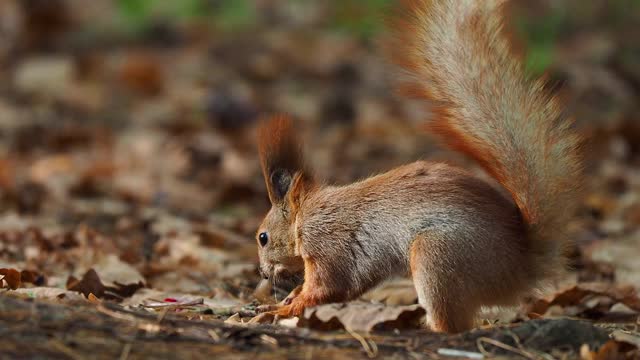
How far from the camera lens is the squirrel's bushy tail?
137 inches

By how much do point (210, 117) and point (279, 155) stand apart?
5.68 m

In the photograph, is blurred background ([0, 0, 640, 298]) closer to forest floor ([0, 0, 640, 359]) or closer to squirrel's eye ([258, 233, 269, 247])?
forest floor ([0, 0, 640, 359])

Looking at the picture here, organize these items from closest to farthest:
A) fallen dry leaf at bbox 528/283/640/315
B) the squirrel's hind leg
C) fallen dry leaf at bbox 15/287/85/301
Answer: the squirrel's hind leg → fallen dry leaf at bbox 15/287/85/301 → fallen dry leaf at bbox 528/283/640/315

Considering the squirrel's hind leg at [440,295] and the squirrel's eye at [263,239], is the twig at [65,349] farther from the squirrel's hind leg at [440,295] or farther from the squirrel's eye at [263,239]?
the squirrel's eye at [263,239]

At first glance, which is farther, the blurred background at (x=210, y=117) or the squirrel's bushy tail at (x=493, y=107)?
the blurred background at (x=210, y=117)

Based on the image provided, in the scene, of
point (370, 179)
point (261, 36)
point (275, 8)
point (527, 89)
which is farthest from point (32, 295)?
point (275, 8)

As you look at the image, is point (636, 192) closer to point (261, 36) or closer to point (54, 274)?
point (54, 274)

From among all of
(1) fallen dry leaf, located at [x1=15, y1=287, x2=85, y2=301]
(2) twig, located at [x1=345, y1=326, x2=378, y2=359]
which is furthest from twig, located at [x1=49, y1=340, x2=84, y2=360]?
(2) twig, located at [x1=345, y1=326, x2=378, y2=359]

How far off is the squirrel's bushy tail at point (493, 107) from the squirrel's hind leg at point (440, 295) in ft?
1.11

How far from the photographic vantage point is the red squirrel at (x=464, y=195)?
11.1 feet

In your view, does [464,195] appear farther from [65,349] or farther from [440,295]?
[65,349]

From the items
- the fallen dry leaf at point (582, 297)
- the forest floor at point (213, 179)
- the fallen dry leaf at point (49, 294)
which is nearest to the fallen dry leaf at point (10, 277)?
the forest floor at point (213, 179)

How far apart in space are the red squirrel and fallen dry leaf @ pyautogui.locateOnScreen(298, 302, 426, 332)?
18 centimetres

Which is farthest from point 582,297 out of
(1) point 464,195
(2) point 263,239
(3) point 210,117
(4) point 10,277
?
(3) point 210,117
